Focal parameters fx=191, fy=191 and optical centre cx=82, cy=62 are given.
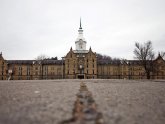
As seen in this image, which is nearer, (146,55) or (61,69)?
(146,55)

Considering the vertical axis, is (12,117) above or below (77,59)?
below

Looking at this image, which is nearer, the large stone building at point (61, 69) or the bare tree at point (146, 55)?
the bare tree at point (146, 55)

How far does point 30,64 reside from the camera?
94500 millimetres

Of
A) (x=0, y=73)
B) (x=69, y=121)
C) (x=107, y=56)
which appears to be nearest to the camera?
(x=69, y=121)

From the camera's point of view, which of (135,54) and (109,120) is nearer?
(109,120)

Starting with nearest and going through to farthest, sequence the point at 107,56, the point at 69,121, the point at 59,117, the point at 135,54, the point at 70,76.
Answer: the point at 69,121
the point at 59,117
the point at 135,54
the point at 70,76
the point at 107,56

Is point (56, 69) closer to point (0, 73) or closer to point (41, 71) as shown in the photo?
point (41, 71)

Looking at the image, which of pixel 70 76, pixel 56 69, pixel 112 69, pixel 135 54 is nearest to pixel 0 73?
pixel 56 69

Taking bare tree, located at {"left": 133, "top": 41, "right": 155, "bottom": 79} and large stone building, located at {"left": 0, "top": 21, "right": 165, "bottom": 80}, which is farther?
large stone building, located at {"left": 0, "top": 21, "right": 165, "bottom": 80}

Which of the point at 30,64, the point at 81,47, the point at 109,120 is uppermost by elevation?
the point at 81,47

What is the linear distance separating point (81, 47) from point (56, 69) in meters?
16.4

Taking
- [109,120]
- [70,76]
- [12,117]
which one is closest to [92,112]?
[109,120]

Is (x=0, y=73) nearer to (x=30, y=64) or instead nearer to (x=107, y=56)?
(x=30, y=64)

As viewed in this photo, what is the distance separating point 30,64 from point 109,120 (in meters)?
93.2
